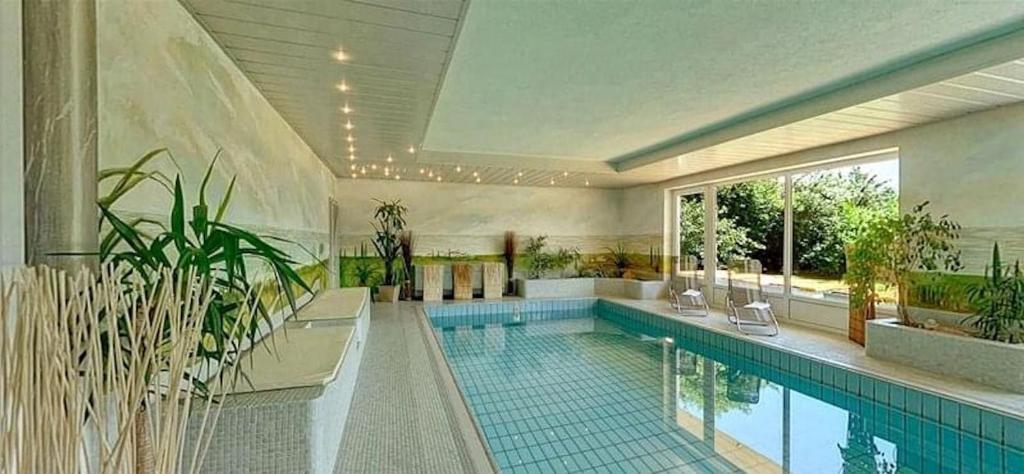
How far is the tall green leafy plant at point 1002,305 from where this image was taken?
4.02m

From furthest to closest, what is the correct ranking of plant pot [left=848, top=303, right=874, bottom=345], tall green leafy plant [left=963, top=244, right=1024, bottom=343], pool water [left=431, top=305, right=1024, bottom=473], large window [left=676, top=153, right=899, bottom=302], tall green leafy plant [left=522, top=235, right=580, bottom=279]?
tall green leafy plant [left=522, top=235, right=580, bottom=279], large window [left=676, top=153, right=899, bottom=302], plant pot [left=848, top=303, right=874, bottom=345], tall green leafy plant [left=963, top=244, right=1024, bottom=343], pool water [left=431, top=305, right=1024, bottom=473]

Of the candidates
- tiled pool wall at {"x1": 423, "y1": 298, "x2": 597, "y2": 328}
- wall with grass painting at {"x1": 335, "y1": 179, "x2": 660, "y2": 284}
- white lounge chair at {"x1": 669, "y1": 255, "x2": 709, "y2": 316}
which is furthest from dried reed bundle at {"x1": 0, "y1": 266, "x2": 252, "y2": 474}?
wall with grass painting at {"x1": 335, "y1": 179, "x2": 660, "y2": 284}

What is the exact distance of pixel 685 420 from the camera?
12.6 ft

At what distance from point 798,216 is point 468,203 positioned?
6.40 m

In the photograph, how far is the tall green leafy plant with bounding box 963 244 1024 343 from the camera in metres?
4.02

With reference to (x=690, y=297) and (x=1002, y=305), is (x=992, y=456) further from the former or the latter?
(x=690, y=297)

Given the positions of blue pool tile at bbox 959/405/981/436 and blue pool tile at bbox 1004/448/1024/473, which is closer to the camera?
blue pool tile at bbox 1004/448/1024/473

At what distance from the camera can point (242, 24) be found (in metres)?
2.77

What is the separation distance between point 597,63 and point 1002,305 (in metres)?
4.23

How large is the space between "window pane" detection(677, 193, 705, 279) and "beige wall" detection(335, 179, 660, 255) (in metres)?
0.65

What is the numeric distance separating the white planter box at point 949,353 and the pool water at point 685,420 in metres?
0.77

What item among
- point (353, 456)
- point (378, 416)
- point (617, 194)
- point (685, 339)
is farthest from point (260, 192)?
point (617, 194)

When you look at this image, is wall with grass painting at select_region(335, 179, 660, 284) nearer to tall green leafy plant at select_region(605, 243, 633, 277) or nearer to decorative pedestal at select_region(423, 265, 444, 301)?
tall green leafy plant at select_region(605, 243, 633, 277)

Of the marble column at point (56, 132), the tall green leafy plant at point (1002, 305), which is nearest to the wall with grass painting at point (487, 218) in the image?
the tall green leafy plant at point (1002, 305)
